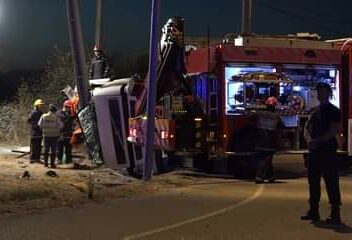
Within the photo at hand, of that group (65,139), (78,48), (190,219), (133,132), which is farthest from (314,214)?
(78,48)

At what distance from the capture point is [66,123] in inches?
846

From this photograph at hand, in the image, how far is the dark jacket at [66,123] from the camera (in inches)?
837

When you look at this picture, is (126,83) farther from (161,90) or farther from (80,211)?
(80,211)

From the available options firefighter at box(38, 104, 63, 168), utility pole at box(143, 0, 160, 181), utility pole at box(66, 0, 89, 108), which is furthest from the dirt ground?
utility pole at box(66, 0, 89, 108)

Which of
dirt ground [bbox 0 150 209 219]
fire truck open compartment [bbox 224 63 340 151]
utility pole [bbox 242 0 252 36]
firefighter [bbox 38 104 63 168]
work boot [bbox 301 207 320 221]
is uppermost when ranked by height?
utility pole [bbox 242 0 252 36]

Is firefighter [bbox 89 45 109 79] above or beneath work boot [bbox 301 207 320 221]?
above

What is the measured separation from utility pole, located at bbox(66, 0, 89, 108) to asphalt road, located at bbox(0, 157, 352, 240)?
799cm

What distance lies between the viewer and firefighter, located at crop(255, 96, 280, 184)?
52.9 ft

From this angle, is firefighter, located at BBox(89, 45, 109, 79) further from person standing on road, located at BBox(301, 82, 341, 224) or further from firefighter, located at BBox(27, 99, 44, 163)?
person standing on road, located at BBox(301, 82, 341, 224)

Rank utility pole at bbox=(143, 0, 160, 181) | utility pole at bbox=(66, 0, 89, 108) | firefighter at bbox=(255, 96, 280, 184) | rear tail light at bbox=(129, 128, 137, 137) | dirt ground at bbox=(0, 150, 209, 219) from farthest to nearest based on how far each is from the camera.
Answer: utility pole at bbox=(66, 0, 89, 108) → rear tail light at bbox=(129, 128, 137, 137) → firefighter at bbox=(255, 96, 280, 184) → utility pole at bbox=(143, 0, 160, 181) → dirt ground at bbox=(0, 150, 209, 219)

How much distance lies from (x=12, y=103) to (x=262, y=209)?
27.2 m

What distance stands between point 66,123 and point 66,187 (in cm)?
780

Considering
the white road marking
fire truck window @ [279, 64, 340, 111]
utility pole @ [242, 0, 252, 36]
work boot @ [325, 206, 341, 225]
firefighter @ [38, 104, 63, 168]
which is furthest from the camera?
utility pole @ [242, 0, 252, 36]

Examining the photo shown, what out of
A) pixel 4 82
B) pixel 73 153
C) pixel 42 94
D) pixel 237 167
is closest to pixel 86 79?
pixel 73 153
